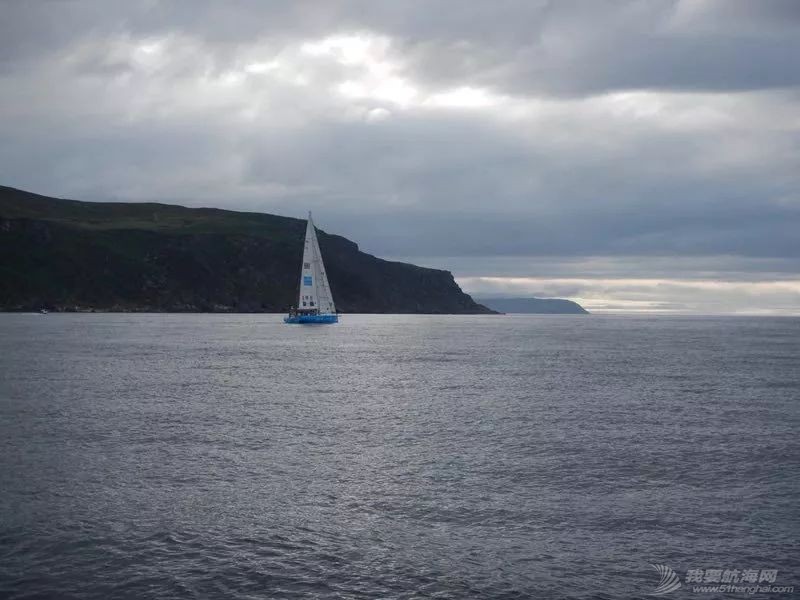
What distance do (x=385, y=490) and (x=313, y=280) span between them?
14901cm

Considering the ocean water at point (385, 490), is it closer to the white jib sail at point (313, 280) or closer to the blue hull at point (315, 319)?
the white jib sail at point (313, 280)

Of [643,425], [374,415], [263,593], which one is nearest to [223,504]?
[263,593]

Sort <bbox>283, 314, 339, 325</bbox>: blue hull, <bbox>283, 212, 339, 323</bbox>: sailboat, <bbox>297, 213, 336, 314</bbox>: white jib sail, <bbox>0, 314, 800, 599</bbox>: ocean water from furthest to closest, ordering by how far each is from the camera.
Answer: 1. <bbox>283, 314, 339, 325</bbox>: blue hull
2. <bbox>283, 212, 339, 323</bbox>: sailboat
3. <bbox>297, 213, 336, 314</bbox>: white jib sail
4. <bbox>0, 314, 800, 599</bbox>: ocean water

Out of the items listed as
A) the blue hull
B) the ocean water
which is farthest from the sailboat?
the ocean water

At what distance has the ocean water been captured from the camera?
18125 millimetres

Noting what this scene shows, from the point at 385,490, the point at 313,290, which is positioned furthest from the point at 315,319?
the point at 385,490

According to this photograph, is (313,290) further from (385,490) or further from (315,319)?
(385,490)

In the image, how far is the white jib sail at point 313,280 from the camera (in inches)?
6624

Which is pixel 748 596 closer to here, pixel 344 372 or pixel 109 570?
pixel 109 570

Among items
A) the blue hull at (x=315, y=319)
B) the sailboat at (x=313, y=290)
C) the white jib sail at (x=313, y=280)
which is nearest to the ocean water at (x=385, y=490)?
the white jib sail at (x=313, y=280)

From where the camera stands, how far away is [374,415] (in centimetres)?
4362

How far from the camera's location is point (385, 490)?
84.7 ft

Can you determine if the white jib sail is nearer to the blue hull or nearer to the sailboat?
the sailboat

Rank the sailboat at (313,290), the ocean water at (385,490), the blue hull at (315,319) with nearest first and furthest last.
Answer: the ocean water at (385,490) < the sailboat at (313,290) < the blue hull at (315,319)
